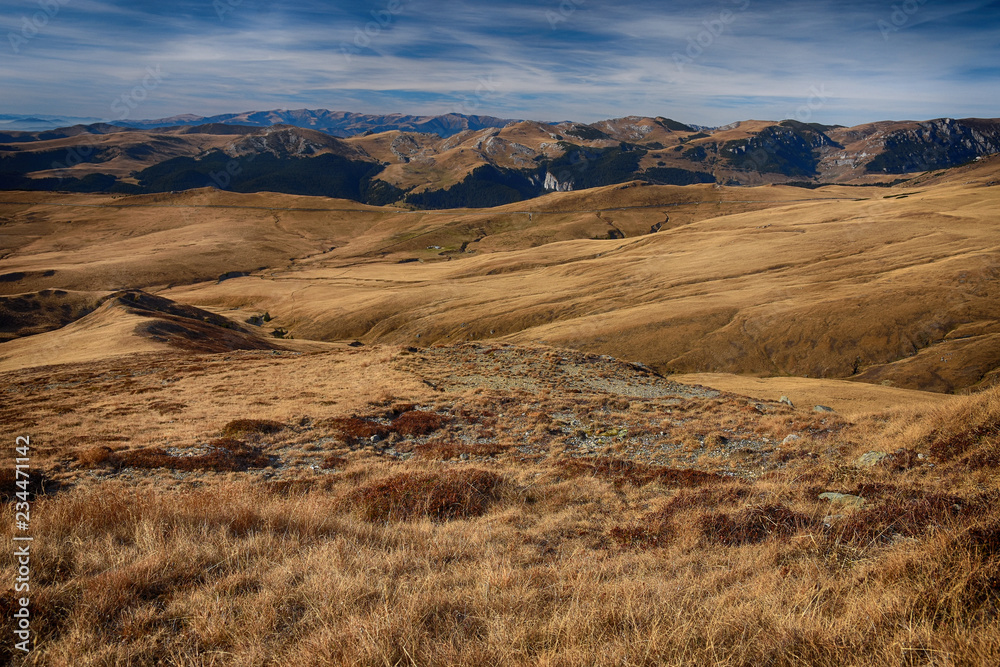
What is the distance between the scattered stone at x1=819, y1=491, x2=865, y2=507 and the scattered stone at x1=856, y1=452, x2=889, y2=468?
3.27 m

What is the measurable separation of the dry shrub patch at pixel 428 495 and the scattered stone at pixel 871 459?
951 cm

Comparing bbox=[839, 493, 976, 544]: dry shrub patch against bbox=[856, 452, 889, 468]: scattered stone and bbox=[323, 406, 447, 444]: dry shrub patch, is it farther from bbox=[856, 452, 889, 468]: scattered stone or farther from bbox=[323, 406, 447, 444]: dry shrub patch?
bbox=[323, 406, 447, 444]: dry shrub patch

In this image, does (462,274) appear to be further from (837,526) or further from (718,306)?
(837,526)

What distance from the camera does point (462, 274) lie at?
133750mm

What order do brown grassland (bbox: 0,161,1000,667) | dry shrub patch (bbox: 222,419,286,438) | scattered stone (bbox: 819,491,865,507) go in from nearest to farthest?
brown grassland (bbox: 0,161,1000,667), scattered stone (bbox: 819,491,865,507), dry shrub patch (bbox: 222,419,286,438)

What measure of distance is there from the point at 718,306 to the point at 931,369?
27.3 m

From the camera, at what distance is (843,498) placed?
9.37 meters

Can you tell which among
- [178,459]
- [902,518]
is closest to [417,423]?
[178,459]

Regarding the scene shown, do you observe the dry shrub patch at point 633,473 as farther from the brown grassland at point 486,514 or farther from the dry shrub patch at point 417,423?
the dry shrub patch at point 417,423

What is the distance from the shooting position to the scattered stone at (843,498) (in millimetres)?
8984

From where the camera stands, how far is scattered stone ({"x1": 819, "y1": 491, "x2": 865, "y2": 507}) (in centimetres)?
898

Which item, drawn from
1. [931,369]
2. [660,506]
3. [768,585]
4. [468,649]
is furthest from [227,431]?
[931,369]

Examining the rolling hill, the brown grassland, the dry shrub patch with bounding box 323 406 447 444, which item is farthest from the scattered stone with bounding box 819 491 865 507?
the rolling hill

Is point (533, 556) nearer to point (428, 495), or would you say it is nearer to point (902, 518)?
point (428, 495)
